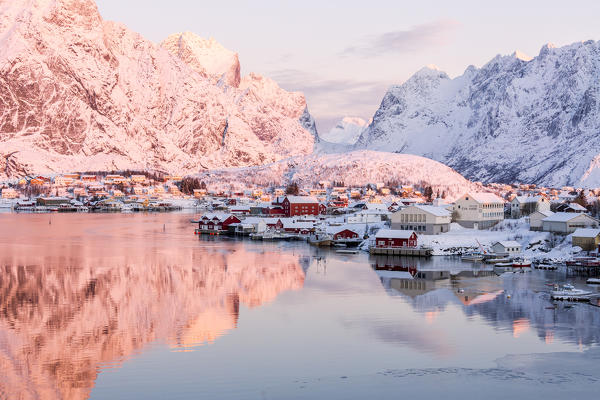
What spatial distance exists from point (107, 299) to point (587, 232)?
46799 millimetres

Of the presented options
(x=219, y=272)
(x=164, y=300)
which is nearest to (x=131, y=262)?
(x=219, y=272)

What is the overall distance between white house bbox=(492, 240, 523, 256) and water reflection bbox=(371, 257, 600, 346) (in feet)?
15.6

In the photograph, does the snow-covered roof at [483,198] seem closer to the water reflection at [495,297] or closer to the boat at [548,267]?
the water reflection at [495,297]

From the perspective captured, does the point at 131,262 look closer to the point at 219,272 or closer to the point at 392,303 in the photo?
the point at 219,272

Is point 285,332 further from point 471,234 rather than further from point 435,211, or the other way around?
point 435,211

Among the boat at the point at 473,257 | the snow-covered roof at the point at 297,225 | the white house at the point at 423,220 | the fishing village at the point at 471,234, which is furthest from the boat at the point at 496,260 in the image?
the snow-covered roof at the point at 297,225

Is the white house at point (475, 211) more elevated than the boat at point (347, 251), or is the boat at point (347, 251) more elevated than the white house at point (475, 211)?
the white house at point (475, 211)

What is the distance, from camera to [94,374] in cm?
3114

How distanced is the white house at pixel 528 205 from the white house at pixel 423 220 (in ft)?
62.1

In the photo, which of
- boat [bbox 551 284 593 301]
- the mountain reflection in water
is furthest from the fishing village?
the mountain reflection in water

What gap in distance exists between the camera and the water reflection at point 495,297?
40300 millimetres

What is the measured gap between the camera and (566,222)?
7469 centimetres

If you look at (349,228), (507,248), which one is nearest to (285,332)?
(507,248)

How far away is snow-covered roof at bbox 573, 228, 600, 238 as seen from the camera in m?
68.2
